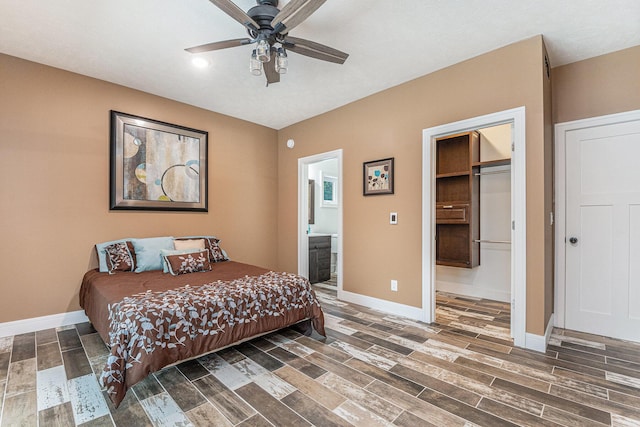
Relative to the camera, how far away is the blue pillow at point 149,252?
10.7 ft

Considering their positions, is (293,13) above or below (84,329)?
above

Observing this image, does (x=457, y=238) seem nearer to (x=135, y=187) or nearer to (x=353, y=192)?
(x=353, y=192)

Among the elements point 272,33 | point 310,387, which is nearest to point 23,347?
point 310,387

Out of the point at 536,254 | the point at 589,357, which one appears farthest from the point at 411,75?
the point at 589,357

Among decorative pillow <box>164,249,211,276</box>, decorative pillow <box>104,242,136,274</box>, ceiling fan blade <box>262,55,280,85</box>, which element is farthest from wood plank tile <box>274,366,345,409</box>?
ceiling fan blade <box>262,55,280,85</box>

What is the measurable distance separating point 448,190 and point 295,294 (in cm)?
285

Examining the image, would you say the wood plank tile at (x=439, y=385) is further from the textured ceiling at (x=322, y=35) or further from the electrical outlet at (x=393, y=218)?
the textured ceiling at (x=322, y=35)

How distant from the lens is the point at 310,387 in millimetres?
2018

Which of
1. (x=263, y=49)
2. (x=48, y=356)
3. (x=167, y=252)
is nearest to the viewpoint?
(x=263, y=49)

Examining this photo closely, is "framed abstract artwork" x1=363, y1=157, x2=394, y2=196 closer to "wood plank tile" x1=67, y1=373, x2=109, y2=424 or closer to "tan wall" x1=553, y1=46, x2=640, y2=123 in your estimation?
"tan wall" x1=553, y1=46, x2=640, y2=123

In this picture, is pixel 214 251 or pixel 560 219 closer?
A: pixel 560 219

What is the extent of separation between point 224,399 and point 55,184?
→ 2.94m

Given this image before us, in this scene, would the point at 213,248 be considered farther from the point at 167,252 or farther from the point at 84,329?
the point at 84,329

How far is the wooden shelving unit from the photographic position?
4031 millimetres
